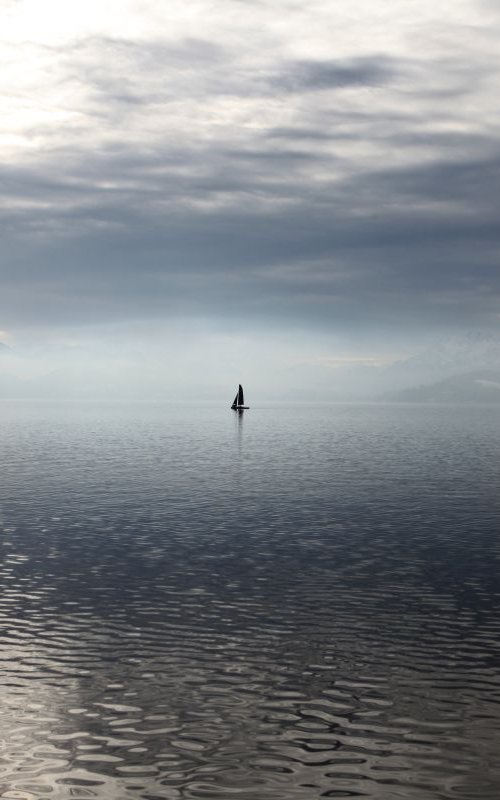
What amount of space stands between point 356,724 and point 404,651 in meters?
7.73

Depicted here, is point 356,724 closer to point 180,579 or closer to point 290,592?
point 290,592

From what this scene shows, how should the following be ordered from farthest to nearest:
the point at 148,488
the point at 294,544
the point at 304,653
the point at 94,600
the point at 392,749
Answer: the point at 148,488, the point at 294,544, the point at 94,600, the point at 304,653, the point at 392,749

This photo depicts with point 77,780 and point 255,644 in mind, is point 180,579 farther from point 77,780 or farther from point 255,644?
point 77,780

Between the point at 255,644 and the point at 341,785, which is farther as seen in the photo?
the point at 255,644

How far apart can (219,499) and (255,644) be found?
4535 cm

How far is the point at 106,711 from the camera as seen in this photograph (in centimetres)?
2502

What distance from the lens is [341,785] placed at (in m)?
20.2

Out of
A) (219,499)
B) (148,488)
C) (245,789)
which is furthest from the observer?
(148,488)

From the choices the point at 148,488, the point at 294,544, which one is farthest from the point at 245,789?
the point at 148,488

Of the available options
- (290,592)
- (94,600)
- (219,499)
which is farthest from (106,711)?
(219,499)

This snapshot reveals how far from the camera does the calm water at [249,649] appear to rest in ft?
69.4

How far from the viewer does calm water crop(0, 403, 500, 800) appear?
2114cm

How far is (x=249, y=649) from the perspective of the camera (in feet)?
103

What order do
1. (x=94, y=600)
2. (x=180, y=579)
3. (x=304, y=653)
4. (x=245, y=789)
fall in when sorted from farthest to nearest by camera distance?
(x=180, y=579)
(x=94, y=600)
(x=304, y=653)
(x=245, y=789)
